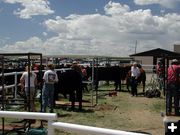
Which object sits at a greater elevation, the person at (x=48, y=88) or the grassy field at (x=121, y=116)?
the person at (x=48, y=88)

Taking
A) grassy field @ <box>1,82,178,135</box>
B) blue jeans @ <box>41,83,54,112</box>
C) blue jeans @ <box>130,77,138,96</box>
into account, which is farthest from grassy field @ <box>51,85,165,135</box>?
blue jeans @ <box>130,77,138,96</box>

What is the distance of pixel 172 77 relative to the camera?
13.5 m

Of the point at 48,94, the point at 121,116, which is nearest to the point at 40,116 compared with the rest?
the point at 48,94

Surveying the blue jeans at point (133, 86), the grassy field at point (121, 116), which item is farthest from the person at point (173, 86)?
the blue jeans at point (133, 86)

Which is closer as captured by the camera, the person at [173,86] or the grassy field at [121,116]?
the person at [173,86]

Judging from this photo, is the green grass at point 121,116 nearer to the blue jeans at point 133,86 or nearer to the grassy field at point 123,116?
the grassy field at point 123,116

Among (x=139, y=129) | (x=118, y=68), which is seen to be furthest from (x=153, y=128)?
(x=118, y=68)

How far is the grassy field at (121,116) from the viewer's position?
14062mm

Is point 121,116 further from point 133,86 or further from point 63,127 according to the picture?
point 63,127

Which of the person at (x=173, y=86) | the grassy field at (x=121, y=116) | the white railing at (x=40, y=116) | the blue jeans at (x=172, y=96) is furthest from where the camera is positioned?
the grassy field at (x=121, y=116)

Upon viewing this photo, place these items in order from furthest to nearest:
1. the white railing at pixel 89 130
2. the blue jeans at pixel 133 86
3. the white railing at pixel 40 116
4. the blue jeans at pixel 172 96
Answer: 1. the blue jeans at pixel 133 86
2. the blue jeans at pixel 172 96
3. the white railing at pixel 40 116
4. the white railing at pixel 89 130

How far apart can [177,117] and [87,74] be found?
760 inches

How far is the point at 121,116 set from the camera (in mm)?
16375

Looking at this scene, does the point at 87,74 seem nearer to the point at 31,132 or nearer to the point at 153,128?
the point at 153,128
